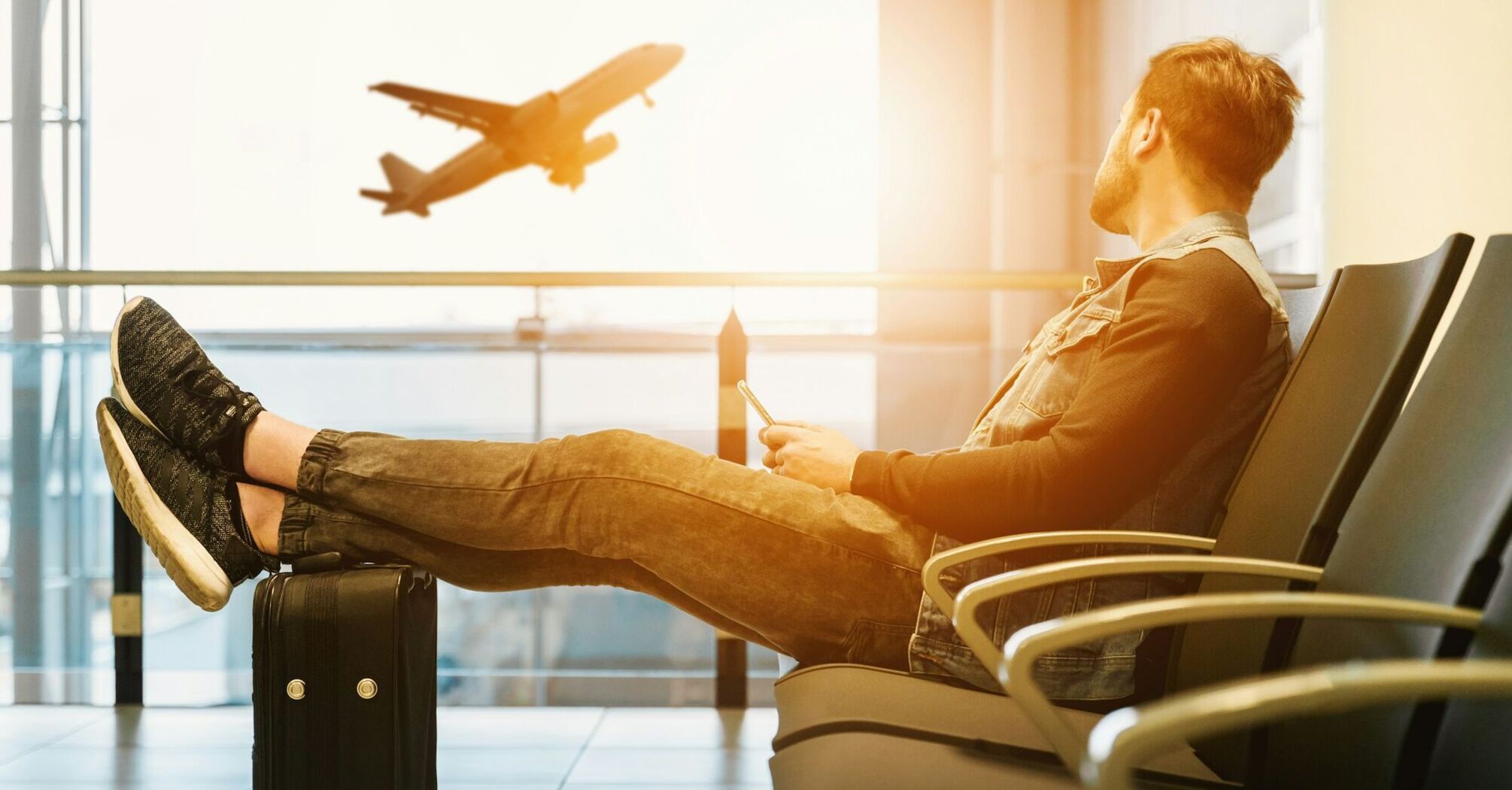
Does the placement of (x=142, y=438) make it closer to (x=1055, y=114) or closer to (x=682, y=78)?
(x=1055, y=114)

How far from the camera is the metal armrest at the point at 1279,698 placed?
1.45 ft

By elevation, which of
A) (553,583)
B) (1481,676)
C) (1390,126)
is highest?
(1390,126)

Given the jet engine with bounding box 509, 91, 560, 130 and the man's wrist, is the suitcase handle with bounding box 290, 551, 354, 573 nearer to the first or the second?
the man's wrist

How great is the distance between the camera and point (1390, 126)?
211 cm

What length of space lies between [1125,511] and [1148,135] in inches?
21.6

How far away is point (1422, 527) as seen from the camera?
0.82 m

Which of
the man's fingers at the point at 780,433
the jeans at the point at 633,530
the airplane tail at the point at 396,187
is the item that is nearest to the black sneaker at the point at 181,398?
the jeans at the point at 633,530

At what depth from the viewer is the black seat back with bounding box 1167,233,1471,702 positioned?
0.96 m

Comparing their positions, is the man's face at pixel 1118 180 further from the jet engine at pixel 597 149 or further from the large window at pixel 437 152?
the jet engine at pixel 597 149

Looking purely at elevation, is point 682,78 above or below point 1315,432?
above

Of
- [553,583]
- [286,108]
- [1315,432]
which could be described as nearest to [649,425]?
[553,583]

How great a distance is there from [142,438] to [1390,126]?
2.33m

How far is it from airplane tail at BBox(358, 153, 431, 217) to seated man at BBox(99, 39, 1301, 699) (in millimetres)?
8073

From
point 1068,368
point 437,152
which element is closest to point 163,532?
point 1068,368
